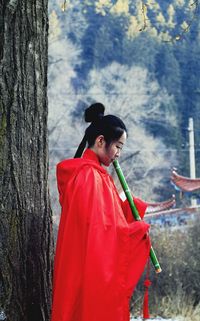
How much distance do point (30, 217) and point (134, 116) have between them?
20.8 metres

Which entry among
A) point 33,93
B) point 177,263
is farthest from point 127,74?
point 33,93

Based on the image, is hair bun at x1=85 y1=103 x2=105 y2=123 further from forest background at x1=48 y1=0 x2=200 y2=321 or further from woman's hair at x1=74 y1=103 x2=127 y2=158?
forest background at x1=48 y1=0 x2=200 y2=321

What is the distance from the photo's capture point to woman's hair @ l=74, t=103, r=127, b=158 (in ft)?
9.57

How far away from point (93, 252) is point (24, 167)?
0.58m

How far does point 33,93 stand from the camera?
2.92 m

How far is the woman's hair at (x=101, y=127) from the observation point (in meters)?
2.92

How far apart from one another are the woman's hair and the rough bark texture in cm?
23

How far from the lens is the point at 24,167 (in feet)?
9.43

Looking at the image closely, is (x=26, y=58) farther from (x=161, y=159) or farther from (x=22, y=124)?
(x=161, y=159)

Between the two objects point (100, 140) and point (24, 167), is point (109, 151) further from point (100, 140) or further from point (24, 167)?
point (24, 167)

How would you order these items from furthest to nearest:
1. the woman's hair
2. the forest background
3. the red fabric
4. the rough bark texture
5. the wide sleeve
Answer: the forest background, the wide sleeve, the woman's hair, the rough bark texture, the red fabric

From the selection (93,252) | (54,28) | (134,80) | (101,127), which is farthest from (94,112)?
(54,28)

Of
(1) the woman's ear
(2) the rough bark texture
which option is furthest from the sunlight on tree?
(1) the woman's ear

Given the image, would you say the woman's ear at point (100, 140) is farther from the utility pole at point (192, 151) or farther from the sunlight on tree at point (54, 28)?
the sunlight on tree at point (54, 28)
